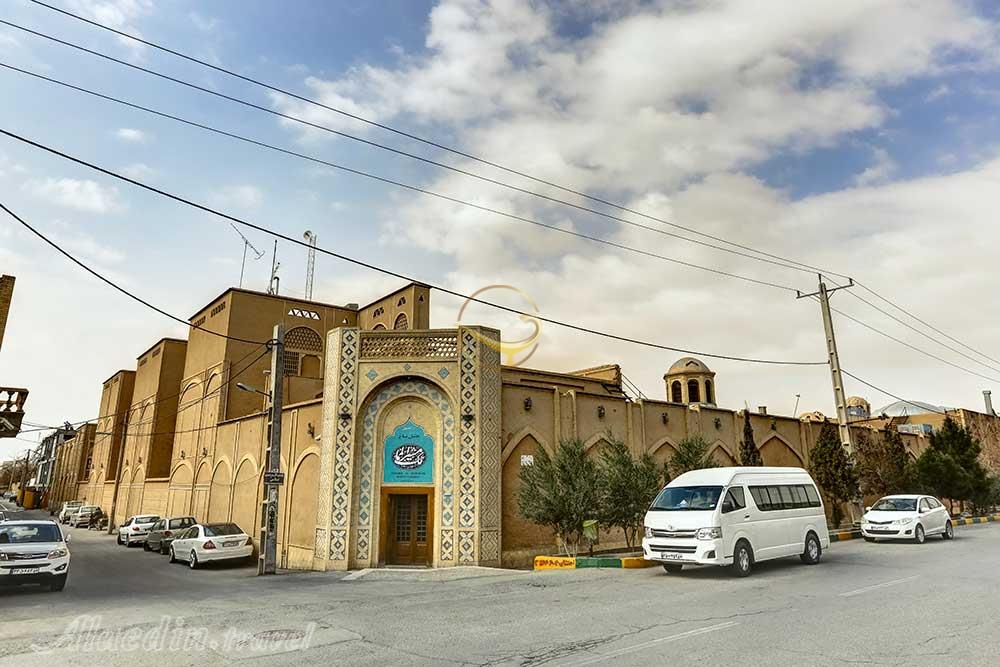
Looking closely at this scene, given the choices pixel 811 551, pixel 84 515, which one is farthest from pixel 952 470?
pixel 84 515

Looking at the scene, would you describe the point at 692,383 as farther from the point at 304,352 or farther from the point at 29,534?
the point at 29,534

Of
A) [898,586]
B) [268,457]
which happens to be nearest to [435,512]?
[268,457]

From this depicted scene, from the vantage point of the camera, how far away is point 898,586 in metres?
11.3

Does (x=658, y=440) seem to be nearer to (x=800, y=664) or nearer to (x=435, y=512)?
(x=435, y=512)

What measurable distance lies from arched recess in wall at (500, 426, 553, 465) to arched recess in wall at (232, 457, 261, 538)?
1077 cm

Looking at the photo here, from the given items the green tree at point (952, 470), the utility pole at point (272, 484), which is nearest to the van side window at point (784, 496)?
the utility pole at point (272, 484)

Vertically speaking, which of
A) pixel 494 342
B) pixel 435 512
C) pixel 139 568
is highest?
pixel 494 342

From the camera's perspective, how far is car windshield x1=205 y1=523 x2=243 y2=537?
21.1 m

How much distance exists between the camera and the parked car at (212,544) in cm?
2070

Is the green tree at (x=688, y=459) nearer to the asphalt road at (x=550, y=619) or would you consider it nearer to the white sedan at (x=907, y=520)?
the white sedan at (x=907, y=520)

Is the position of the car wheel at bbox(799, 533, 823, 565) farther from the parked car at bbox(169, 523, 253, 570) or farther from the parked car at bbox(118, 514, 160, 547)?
the parked car at bbox(118, 514, 160, 547)

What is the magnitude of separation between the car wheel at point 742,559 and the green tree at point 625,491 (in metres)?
5.56

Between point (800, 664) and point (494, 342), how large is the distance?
47.6 ft

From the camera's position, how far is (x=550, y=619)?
29.9 feet
